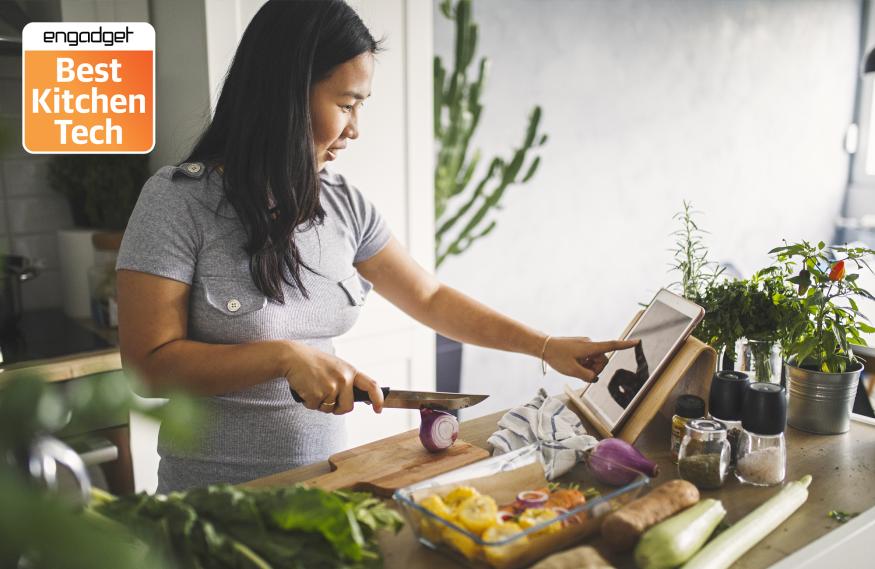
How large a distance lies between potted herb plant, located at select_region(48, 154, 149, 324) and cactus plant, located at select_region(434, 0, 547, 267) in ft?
4.15

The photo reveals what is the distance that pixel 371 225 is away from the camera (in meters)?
1.57

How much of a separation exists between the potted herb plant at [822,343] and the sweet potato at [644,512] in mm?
454

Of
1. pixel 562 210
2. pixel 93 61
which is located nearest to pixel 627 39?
pixel 562 210

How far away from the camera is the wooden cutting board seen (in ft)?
3.69

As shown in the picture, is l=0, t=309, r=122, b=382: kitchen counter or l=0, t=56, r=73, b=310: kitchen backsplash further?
l=0, t=56, r=73, b=310: kitchen backsplash

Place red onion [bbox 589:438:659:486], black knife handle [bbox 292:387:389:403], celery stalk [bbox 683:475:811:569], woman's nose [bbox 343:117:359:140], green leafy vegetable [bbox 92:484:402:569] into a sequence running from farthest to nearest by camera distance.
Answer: woman's nose [bbox 343:117:359:140]
black knife handle [bbox 292:387:389:403]
red onion [bbox 589:438:659:486]
celery stalk [bbox 683:475:811:569]
green leafy vegetable [bbox 92:484:402:569]

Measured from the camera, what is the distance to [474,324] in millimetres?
1585

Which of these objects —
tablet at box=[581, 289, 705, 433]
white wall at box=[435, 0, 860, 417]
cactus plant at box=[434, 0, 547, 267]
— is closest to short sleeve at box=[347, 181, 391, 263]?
tablet at box=[581, 289, 705, 433]

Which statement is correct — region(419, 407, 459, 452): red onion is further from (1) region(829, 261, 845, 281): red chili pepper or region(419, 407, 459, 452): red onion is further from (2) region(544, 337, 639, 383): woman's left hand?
(1) region(829, 261, 845, 281): red chili pepper

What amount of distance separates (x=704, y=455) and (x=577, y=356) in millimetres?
341

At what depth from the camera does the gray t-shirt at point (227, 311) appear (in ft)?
4.14

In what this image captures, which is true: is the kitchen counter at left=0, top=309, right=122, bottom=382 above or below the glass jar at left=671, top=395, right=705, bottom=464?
below

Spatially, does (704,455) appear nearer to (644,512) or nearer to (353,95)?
(644,512)

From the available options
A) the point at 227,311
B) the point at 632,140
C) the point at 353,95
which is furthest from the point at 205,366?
the point at 632,140
